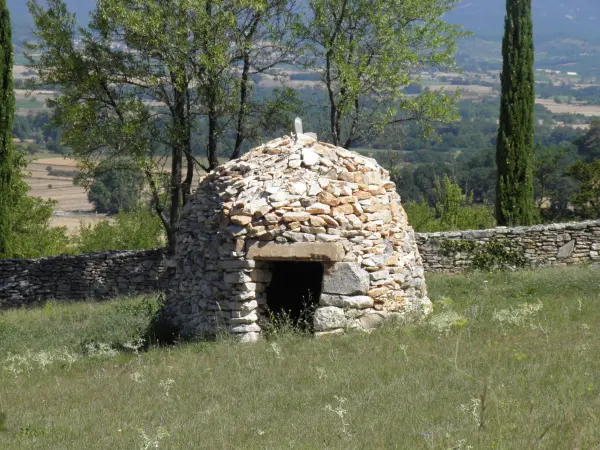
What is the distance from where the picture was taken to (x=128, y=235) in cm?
3653

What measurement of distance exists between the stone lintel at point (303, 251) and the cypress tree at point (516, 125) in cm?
1244

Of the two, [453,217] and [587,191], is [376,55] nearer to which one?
[453,217]

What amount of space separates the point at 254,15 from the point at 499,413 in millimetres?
16549

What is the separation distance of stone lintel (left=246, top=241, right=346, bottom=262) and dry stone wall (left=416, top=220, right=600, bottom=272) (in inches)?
295

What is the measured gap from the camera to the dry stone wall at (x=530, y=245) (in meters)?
18.8

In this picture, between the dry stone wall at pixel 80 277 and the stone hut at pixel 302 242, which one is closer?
the stone hut at pixel 302 242

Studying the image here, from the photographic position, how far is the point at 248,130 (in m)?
22.0

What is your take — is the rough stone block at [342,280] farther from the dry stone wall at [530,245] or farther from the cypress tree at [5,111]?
the cypress tree at [5,111]

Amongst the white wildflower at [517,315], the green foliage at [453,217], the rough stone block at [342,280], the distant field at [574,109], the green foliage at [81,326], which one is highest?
the distant field at [574,109]

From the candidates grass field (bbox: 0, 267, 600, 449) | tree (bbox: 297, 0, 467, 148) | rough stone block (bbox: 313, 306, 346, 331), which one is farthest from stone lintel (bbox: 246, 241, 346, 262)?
tree (bbox: 297, 0, 467, 148)

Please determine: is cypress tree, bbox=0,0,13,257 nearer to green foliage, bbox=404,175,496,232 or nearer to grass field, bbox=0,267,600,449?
grass field, bbox=0,267,600,449

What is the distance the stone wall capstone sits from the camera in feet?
61.7

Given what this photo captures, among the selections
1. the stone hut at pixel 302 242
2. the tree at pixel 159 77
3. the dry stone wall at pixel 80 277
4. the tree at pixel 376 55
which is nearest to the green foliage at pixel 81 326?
the stone hut at pixel 302 242

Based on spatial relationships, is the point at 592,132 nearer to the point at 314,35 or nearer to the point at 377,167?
the point at 314,35
